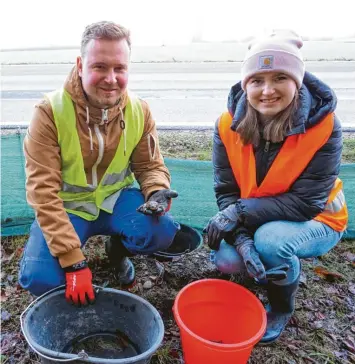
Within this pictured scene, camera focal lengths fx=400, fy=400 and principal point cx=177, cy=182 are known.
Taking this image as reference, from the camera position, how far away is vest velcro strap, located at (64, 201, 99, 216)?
2271 millimetres

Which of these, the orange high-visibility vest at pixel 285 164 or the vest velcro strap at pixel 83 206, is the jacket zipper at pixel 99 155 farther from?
the orange high-visibility vest at pixel 285 164

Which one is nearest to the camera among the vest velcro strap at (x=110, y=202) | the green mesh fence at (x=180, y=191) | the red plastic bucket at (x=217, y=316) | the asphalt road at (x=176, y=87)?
the red plastic bucket at (x=217, y=316)

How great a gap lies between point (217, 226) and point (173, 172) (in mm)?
1264

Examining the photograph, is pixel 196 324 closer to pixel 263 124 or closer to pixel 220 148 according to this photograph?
pixel 220 148

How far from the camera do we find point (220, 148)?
2.28 meters

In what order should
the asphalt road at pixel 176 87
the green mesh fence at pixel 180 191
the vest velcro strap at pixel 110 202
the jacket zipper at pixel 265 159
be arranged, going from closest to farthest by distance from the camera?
the jacket zipper at pixel 265 159, the vest velcro strap at pixel 110 202, the green mesh fence at pixel 180 191, the asphalt road at pixel 176 87

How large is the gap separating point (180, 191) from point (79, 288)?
153cm

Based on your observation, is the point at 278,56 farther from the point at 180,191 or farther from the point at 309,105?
the point at 180,191

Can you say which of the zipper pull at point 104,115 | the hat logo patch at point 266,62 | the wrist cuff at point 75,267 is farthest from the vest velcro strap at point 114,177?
the hat logo patch at point 266,62

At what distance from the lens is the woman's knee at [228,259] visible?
7.29 feet

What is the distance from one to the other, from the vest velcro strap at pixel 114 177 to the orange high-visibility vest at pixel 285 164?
0.63 metres

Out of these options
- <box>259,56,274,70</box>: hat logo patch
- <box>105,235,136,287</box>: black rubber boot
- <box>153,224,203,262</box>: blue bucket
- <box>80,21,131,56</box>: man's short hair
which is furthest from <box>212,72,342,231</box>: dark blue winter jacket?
<box>105,235,136,287</box>: black rubber boot

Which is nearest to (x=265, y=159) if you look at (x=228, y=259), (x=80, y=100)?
(x=228, y=259)

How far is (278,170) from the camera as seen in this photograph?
2111 mm
